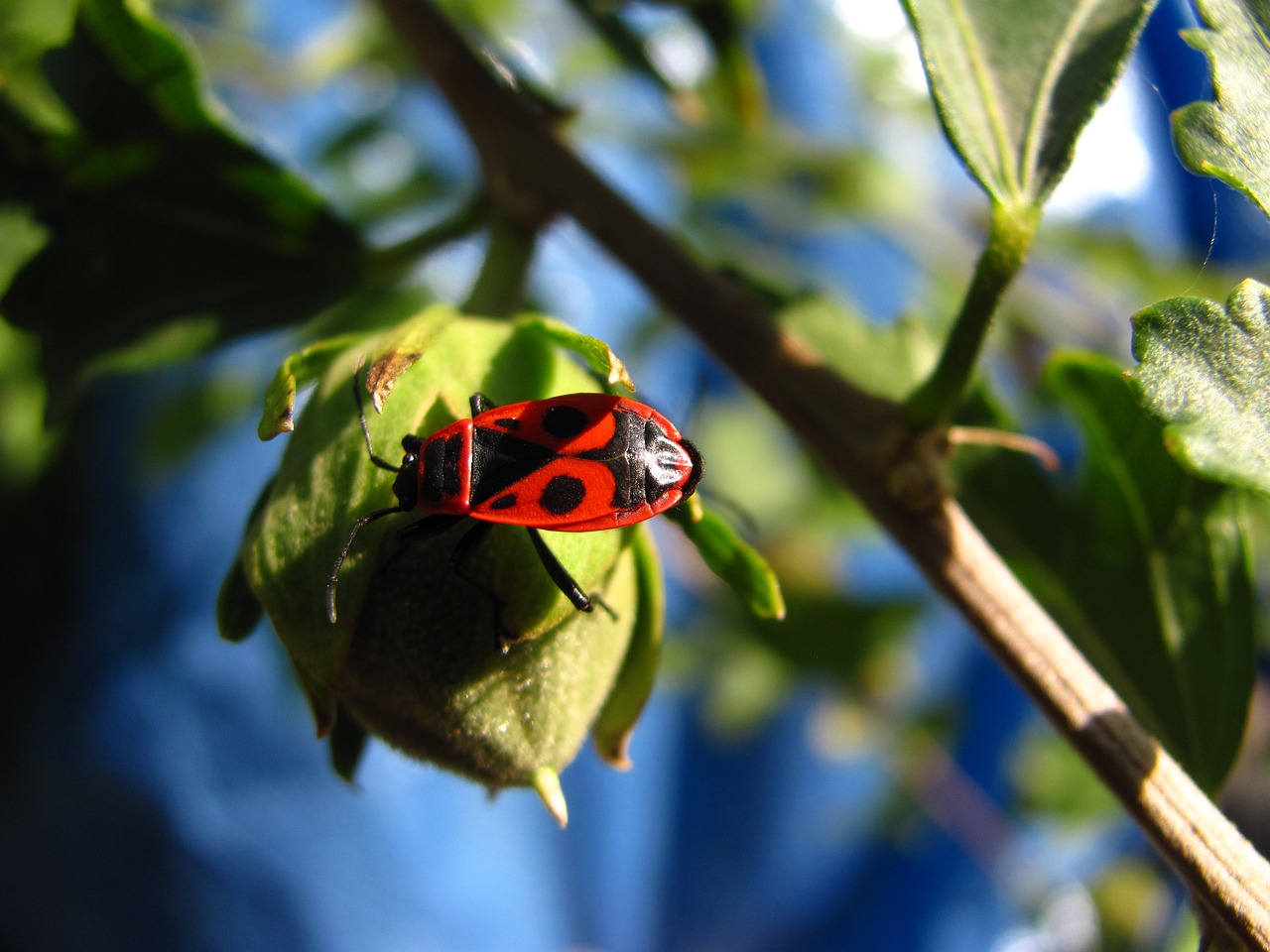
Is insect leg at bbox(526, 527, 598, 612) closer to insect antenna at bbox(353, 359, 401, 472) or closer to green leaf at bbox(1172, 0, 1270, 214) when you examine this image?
insect antenna at bbox(353, 359, 401, 472)

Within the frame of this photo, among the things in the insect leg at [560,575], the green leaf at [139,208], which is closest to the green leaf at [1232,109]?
the insect leg at [560,575]

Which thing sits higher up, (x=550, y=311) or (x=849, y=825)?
(x=550, y=311)

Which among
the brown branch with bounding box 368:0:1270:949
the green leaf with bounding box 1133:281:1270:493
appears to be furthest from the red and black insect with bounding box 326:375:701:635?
the green leaf with bounding box 1133:281:1270:493

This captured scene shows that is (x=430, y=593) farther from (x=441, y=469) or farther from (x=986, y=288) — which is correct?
(x=986, y=288)

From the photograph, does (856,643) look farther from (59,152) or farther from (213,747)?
(59,152)

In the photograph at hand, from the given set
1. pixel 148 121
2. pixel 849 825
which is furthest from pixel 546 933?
pixel 148 121

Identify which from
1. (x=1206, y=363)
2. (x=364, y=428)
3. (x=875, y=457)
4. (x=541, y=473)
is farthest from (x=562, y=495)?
(x=1206, y=363)

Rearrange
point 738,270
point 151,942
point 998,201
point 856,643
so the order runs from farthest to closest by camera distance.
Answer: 1. point 151,942
2. point 856,643
3. point 738,270
4. point 998,201
